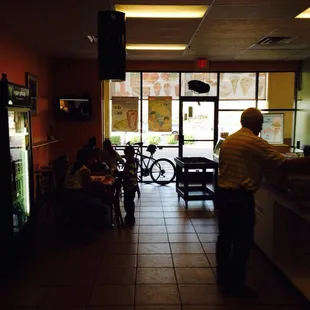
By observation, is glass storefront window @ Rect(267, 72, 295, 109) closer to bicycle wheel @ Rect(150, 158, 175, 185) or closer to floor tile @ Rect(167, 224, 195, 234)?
bicycle wheel @ Rect(150, 158, 175, 185)

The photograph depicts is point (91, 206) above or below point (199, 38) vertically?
below

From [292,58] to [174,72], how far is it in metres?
2.76

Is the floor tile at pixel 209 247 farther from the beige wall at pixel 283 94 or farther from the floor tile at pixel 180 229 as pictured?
the beige wall at pixel 283 94

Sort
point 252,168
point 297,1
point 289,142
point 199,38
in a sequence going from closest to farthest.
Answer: point 252,168 < point 297,1 < point 199,38 < point 289,142

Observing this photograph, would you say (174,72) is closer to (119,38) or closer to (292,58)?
(292,58)

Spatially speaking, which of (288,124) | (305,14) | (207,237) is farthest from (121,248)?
(288,124)

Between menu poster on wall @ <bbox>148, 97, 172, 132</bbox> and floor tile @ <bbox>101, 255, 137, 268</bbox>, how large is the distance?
18.1 feet

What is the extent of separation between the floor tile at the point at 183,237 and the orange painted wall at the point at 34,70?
335 centimetres

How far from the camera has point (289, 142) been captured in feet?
31.1

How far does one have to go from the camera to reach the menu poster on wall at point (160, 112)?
966cm

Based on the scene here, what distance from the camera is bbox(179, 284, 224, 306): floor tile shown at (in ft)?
11.2

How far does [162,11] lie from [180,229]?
118 inches

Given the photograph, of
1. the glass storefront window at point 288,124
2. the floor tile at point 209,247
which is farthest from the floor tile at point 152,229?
the glass storefront window at point 288,124

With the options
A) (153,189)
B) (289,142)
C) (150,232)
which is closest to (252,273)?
(150,232)
